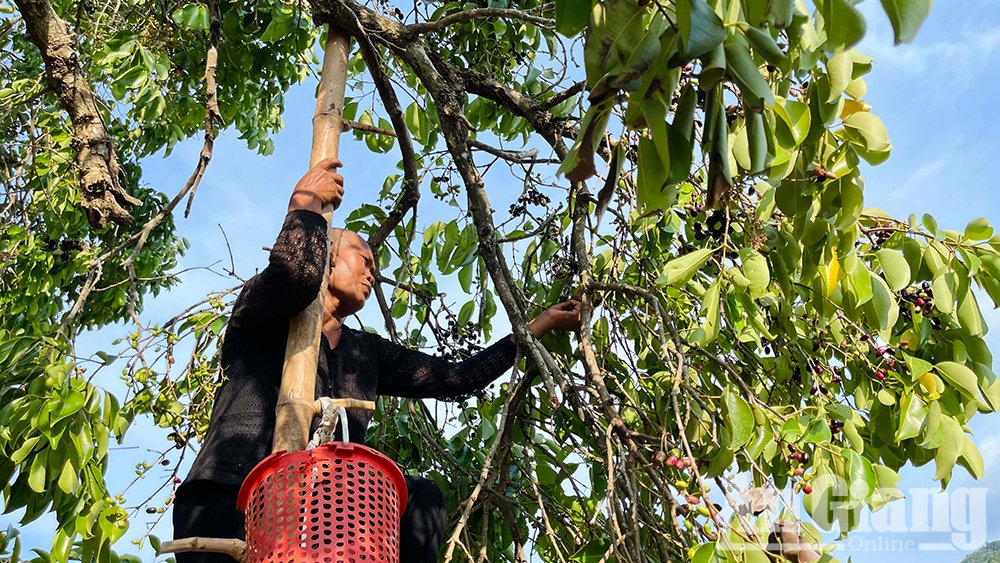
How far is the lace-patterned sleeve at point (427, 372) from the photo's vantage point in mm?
2512

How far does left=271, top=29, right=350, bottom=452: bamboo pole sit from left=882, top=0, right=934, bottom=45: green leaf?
118 cm

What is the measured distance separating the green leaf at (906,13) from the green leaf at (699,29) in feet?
0.57

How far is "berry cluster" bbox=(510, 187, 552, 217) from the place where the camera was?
9.64 feet

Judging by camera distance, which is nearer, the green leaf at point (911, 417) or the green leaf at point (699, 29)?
the green leaf at point (699, 29)

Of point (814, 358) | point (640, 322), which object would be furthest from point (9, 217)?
point (814, 358)

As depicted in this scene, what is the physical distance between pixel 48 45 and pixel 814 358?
2241 millimetres

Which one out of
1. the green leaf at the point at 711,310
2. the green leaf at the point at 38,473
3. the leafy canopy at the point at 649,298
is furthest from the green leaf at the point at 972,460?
the green leaf at the point at 38,473

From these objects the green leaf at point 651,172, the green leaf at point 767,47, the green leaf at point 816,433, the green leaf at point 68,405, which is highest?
the green leaf at point 767,47

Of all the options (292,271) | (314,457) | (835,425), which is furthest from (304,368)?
(835,425)

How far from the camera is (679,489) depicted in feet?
6.10

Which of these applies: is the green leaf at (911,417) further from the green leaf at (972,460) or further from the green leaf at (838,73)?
the green leaf at (838,73)

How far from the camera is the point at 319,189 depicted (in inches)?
82.4

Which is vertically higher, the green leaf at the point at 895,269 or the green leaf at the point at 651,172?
the green leaf at the point at 895,269

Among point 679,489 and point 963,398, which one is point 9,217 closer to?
point 679,489
